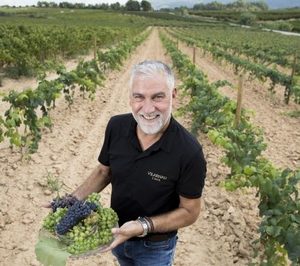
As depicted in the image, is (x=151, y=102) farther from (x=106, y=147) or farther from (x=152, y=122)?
(x=106, y=147)

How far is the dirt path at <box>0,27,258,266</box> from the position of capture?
457cm

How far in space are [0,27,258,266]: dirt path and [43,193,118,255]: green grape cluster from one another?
2.22 m

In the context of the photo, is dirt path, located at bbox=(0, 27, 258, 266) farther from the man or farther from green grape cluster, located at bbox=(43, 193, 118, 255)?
green grape cluster, located at bbox=(43, 193, 118, 255)

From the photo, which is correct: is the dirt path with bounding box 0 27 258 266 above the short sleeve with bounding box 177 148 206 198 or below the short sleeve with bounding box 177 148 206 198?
below

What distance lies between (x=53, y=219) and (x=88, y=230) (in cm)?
26

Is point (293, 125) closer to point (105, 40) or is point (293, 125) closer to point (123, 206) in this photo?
point (123, 206)

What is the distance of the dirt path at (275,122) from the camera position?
7707 millimetres

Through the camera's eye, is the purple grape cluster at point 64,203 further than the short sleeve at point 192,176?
Yes

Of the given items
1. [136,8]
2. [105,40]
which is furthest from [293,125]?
[136,8]

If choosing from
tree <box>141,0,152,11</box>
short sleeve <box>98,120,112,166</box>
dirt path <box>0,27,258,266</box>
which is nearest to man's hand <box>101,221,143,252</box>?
short sleeve <box>98,120,112,166</box>

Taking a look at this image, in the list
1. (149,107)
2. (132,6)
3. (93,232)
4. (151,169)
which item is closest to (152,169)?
(151,169)

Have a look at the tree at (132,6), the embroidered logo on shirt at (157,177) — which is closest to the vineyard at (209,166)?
the embroidered logo on shirt at (157,177)

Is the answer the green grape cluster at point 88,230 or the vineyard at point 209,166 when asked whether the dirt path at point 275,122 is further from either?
the green grape cluster at point 88,230

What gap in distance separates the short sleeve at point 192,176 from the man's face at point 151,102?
257 millimetres
